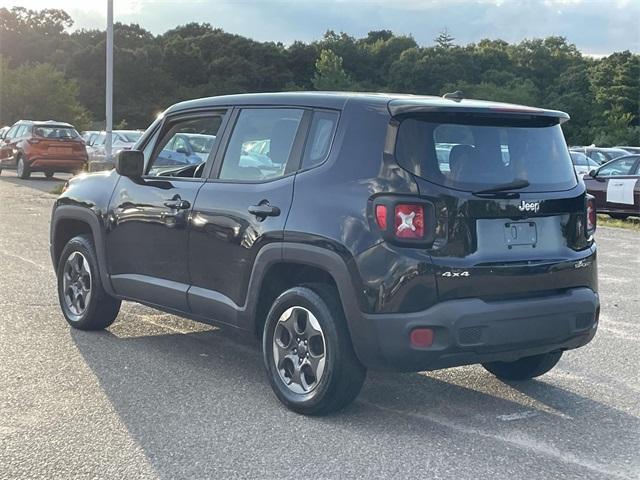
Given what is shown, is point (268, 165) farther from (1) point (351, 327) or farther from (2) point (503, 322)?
(2) point (503, 322)

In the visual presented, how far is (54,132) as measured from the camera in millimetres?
26391

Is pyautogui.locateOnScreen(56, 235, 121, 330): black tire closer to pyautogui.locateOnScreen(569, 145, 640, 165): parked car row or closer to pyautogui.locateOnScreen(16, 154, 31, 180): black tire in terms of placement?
pyautogui.locateOnScreen(16, 154, 31, 180): black tire

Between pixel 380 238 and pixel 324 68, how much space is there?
7882 cm

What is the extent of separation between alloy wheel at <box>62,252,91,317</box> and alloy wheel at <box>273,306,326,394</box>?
234 centimetres

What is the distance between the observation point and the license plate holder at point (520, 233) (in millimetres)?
4789

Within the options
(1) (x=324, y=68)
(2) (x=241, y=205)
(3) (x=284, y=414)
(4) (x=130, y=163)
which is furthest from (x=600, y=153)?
(1) (x=324, y=68)

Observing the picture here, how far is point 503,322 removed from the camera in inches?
182

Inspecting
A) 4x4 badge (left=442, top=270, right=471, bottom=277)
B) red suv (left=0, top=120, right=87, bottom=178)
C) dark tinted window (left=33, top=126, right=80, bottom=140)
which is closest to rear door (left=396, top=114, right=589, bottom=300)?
4x4 badge (left=442, top=270, right=471, bottom=277)

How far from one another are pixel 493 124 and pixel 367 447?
6.37 feet

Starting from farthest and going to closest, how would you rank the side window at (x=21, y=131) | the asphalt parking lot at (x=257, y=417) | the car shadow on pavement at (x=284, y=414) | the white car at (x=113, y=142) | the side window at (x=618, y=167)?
the white car at (x=113, y=142)
the side window at (x=21, y=131)
the side window at (x=618, y=167)
the car shadow on pavement at (x=284, y=414)
the asphalt parking lot at (x=257, y=417)

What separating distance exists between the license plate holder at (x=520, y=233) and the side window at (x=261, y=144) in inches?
52.8

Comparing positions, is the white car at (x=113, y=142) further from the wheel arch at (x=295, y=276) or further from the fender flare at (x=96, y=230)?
the wheel arch at (x=295, y=276)

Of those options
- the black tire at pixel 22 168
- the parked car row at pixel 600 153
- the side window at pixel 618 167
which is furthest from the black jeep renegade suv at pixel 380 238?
the parked car row at pixel 600 153

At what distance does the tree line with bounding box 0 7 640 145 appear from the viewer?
249ft
